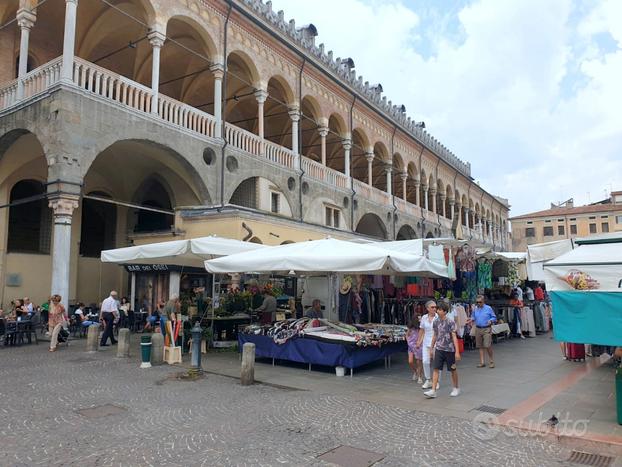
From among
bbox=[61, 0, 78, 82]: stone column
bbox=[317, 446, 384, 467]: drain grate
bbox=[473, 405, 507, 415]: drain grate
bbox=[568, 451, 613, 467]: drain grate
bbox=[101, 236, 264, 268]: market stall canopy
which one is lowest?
bbox=[568, 451, 613, 467]: drain grate

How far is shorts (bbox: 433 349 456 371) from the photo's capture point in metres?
7.55

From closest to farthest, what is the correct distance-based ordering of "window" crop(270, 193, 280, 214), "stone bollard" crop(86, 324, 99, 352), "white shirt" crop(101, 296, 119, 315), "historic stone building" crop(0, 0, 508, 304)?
"stone bollard" crop(86, 324, 99, 352) → "white shirt" crop(101, 296, 119, 315) → "historic stone building" crop(0, 0, 508, 304) → "window" crop(270, 193, 280, 214)

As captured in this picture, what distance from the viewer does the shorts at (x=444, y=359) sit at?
7.55m

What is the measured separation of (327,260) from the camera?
920cm

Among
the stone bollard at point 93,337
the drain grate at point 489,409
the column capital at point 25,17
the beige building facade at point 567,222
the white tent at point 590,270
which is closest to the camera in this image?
the white tent at point 590,270

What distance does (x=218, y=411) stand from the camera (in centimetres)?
677

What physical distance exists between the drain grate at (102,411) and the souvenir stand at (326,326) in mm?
3863

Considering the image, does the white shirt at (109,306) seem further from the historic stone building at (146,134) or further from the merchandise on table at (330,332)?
the merchandise on table at (330,332)

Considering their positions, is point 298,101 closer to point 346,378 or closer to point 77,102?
point 77,102

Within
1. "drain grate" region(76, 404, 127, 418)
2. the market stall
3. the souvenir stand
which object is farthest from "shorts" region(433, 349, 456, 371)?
"drain grate" region(76, 404, 127, 418)

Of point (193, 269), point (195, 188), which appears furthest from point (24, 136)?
point (193, 269)

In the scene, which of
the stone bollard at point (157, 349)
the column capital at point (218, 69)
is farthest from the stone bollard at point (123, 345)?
the column capital at point (218, 69)

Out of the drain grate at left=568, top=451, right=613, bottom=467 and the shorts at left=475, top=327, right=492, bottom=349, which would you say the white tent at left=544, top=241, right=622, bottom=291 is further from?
the shorts at left=475, top=327, right=492, bottom=349

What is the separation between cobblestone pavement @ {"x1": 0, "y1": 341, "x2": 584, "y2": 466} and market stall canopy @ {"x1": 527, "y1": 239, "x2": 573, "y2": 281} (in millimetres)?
7157
